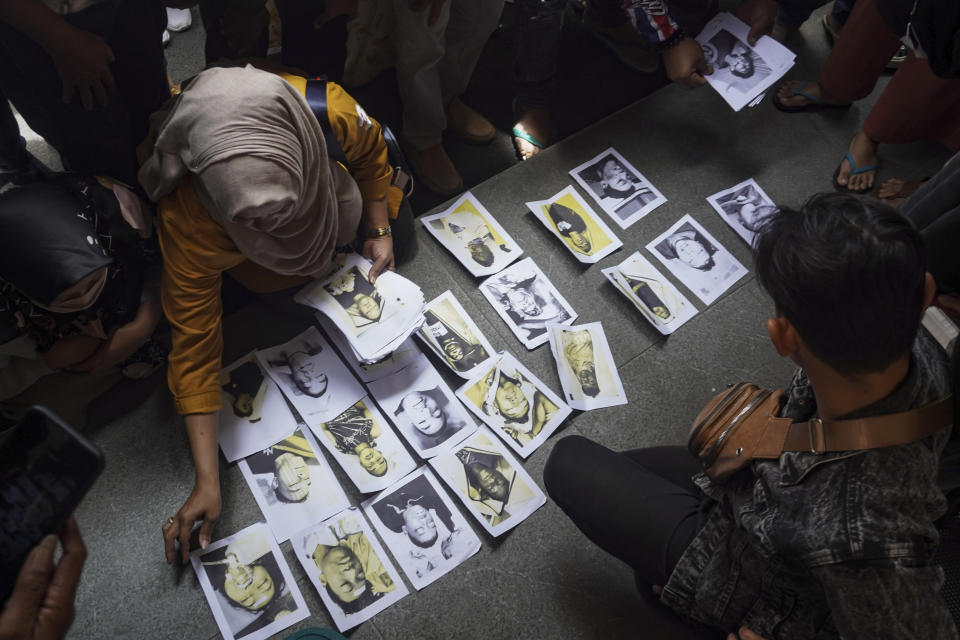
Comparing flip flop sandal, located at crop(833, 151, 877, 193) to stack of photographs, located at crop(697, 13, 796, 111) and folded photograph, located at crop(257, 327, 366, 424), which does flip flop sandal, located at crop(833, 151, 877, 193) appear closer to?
stack of photographs, located at crop(697, 13, 796, 111)

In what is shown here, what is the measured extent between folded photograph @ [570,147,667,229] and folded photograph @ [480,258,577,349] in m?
0.38

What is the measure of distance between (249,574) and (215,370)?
54 cm

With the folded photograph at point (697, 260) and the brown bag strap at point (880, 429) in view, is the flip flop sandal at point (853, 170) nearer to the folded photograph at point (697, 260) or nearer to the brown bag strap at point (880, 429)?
the folded photograph at point (697, 260)

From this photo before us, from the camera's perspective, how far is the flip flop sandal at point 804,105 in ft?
8.52

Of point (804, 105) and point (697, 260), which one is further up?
point (804, 105)

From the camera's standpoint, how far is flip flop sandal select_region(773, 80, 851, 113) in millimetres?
2596

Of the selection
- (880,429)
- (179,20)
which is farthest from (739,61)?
(179,20)

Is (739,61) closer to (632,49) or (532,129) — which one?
(632,49)

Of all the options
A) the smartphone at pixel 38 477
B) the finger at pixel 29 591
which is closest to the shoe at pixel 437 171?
the smartphone at pixel 38 477

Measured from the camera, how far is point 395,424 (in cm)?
197

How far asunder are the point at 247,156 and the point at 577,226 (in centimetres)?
120

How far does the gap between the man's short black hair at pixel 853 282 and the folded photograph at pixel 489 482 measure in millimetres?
1003

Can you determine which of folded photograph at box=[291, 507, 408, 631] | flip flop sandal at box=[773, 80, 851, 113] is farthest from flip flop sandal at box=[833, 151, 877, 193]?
folded photograph at box=[291, 507, 408, 631]

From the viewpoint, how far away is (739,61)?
238 cm
